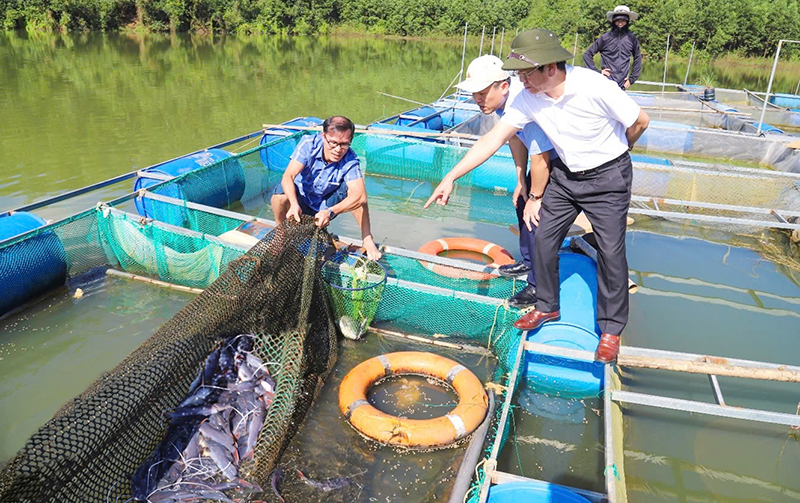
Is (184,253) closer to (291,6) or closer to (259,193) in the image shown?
(259,193)

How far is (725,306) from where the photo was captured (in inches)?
230

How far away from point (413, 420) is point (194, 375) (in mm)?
1430

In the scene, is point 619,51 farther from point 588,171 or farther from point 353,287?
point 353,287

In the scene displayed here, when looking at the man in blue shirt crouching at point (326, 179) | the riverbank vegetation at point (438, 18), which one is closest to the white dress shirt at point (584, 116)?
the man in blue shirt crouching at point (326, 179)

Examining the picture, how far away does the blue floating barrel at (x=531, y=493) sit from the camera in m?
2.59

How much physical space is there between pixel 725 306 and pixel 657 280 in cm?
76

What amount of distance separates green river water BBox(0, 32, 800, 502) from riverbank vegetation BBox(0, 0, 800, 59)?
1924cm

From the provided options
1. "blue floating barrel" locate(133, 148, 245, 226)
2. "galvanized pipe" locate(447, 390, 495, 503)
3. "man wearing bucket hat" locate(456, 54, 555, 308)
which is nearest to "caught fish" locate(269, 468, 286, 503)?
"galvanized pipe" locate(447, 390, 495, 503)

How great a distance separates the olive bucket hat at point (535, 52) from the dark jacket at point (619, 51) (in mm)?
5597

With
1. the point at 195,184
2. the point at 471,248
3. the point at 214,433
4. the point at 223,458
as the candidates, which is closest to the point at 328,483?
the point at 223,458

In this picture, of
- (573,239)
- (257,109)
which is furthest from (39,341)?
(257,109)

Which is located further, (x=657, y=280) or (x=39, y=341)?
(x=657, y=280)

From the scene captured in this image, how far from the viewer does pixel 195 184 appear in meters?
6.68

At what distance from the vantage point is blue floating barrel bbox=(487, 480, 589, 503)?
2.59 m
